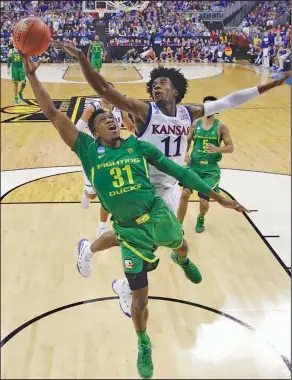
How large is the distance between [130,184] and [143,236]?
1.21 ft

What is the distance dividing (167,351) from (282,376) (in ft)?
2.73

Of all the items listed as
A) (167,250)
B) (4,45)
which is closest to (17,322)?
(167,250)

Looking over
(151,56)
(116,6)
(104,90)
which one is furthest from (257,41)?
(104,90)

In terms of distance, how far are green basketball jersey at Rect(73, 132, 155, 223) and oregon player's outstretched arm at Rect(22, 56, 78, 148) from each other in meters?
0.10

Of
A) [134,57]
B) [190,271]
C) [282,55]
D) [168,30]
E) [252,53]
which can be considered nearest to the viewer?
[190,271]

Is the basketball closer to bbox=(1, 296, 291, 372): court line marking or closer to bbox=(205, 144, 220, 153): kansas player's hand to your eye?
bbox=(1, 296, 291, 372): court line marking

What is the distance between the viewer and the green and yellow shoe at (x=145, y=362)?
3328 millimetres

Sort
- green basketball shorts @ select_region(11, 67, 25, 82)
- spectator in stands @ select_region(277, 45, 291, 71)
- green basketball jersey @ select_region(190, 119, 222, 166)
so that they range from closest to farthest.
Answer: green basketball jersey @ select_region(190, 119, 222, 166), green basketball shorts @ select_region(11, 67, 25, 82), spectator in stands @ select_region(277, 45, 291, 71)

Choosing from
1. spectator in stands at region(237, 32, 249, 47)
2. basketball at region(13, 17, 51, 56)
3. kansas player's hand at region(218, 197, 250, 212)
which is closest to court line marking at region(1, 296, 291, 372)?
kansas player's hand at region(218, 197, 250, 212)

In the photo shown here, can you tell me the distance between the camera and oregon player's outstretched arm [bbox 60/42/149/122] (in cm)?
312

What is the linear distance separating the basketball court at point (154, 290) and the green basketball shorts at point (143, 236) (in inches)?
31.6

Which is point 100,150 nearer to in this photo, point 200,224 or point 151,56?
point 200,224

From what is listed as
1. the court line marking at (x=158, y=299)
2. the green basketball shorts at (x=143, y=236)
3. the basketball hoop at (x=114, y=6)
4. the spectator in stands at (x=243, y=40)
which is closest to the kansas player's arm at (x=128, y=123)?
the court line marking at (x=158, y=299)

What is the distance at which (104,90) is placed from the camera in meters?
3.36
